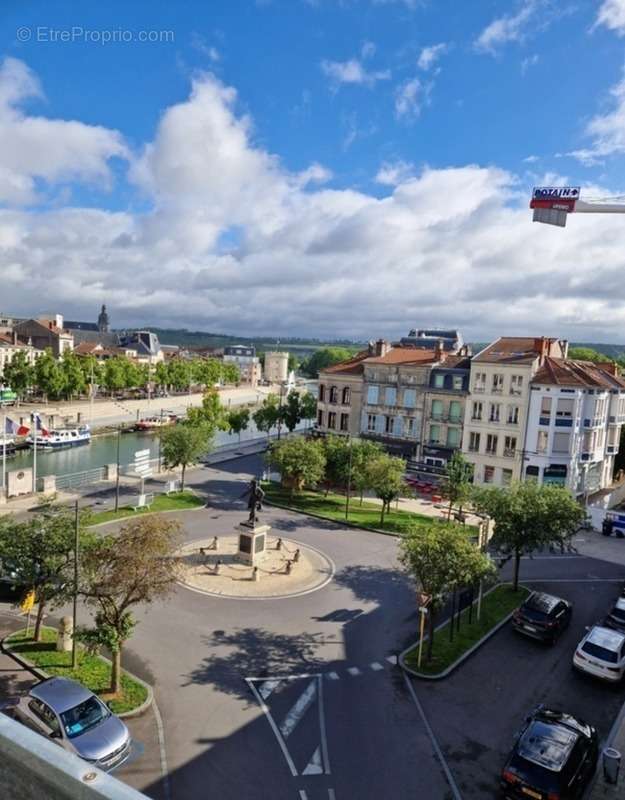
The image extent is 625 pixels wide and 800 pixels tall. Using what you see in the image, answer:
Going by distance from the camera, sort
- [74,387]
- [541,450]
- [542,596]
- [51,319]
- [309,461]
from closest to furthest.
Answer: [542,596] → [309,461] → [541,450] → [74,387] → [51,319]

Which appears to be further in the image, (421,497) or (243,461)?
(243,461)

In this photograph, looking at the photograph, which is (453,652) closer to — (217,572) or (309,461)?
(217,572)

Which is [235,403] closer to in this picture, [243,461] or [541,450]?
[243,461]

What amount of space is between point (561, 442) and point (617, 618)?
950 inches

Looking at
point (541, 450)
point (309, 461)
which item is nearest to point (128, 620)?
point (309, 461)

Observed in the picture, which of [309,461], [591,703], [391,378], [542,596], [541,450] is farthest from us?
[391,378]

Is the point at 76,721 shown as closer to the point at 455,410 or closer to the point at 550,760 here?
the point at 550,760

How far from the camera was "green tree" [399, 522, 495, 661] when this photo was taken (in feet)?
65.0

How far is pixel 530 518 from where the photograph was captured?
25359 mm

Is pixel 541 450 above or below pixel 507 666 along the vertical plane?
above

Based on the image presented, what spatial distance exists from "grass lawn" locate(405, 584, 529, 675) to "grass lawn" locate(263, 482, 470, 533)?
7905mm

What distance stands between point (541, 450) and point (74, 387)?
69.6m

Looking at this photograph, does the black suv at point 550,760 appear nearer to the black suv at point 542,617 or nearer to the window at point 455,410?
the black suv at point 542,617

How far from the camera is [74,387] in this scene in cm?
8888
